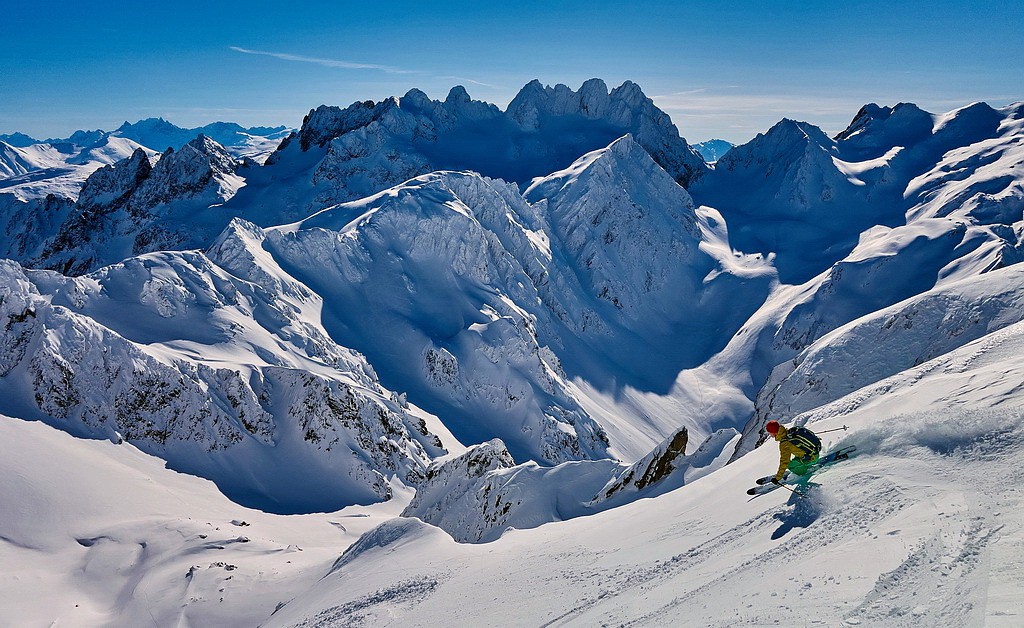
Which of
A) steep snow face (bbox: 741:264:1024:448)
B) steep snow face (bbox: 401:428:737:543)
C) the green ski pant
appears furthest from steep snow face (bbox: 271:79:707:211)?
the green ski pant

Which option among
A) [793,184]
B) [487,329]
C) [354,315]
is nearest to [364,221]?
[354,315]

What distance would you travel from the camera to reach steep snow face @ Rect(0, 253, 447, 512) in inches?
1970

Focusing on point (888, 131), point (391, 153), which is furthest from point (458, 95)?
point (888, 131)

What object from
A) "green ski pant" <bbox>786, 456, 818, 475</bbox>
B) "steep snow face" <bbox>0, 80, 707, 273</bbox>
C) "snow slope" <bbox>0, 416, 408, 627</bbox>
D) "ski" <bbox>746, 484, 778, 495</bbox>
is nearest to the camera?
"green ski pant" <bbox>786, 456, 818, 475</bbox>

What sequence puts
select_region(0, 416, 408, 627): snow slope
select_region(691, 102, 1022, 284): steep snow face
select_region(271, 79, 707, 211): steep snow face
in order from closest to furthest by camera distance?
select_region(0, 416, 408, 627): snow slope
select_region(691, 102, 1022, 284): steep snow face
select_region(271, 79, 707, 211): steep snow face

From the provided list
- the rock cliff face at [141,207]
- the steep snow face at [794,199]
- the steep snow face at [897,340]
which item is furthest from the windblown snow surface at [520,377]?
the rock cliff face at [141,207]

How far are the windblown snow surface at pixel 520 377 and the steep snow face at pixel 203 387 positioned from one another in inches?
10.0

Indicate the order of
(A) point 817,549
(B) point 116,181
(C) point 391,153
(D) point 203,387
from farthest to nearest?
(B) point 116,181, (C) point 391,153, (D) point 203,387, (A) point 817,549

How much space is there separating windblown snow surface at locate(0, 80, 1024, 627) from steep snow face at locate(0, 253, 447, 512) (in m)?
0.25

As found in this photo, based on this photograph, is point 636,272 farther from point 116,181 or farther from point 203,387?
point 116,181

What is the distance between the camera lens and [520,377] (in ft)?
261

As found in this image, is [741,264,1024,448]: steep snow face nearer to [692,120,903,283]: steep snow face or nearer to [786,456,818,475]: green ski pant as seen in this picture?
[786,456,818,475]: green ski pant

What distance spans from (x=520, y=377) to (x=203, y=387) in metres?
38.0

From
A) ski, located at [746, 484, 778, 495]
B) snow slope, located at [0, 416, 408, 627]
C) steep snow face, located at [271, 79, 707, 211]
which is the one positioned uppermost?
steep snow face, located at [271, 79, 707, 211]
